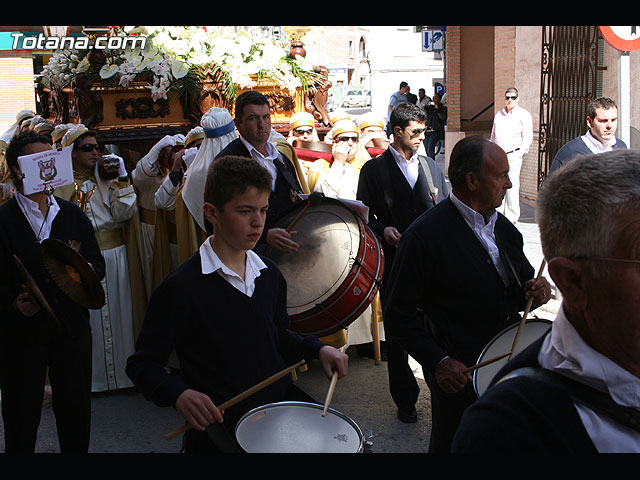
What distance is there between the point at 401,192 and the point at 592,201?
3.90 m

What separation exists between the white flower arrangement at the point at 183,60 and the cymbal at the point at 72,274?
4278 mm

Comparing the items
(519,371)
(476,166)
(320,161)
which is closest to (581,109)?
(320,161)

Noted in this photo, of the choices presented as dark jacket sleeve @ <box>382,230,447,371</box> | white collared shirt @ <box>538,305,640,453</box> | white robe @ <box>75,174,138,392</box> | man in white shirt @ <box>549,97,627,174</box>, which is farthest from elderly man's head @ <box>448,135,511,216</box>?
man in white shirt @ <box>549,97,627,174</box>

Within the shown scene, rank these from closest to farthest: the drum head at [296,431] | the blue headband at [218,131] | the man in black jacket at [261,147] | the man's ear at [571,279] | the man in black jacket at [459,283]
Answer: the man's ear at [571,279] < the drum head at [296,431] < the man in black jacket at [459,283] < the man in black jacket at [261,147] < the blue headband at [218,131]

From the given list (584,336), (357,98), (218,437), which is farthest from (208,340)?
(357,98)

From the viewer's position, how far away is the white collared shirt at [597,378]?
1.35 m

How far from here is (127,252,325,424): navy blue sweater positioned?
2615 millimetres

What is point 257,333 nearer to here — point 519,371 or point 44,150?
point 519,371

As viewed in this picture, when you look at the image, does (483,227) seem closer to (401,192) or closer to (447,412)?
(447,412)

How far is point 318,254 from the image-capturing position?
169 inches

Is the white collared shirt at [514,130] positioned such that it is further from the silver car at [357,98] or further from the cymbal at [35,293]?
the silver car at [357,98]

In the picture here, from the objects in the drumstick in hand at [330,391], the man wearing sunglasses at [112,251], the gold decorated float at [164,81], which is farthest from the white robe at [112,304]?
the drumstick in hand at [330,391]

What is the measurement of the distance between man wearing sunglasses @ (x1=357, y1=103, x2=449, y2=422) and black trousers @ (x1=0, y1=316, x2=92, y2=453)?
2172 mm

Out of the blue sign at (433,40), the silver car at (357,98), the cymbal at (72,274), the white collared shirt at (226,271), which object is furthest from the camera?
the silver car at (357,98)
